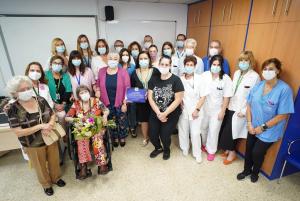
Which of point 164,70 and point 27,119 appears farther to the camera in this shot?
point 164,70

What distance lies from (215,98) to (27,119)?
2.34 meters

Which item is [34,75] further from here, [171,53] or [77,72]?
[171,53]

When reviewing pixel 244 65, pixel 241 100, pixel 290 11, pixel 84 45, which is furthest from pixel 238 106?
pixel 84 45

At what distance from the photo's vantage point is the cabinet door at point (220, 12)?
3186 millimetres

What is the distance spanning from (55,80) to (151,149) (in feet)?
6.19

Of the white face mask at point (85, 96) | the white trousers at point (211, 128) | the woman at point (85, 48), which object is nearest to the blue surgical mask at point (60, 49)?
the woman at point (85, 48)

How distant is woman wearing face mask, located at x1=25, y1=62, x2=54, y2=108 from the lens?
7.86ft

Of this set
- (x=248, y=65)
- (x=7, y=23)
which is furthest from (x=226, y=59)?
(x=7, y=23)

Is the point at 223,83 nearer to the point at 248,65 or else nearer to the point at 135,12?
the point at 248,65

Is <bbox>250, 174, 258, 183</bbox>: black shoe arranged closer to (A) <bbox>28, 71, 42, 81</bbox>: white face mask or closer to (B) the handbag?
(B) the handbag

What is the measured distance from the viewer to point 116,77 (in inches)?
111

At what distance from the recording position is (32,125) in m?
1.98

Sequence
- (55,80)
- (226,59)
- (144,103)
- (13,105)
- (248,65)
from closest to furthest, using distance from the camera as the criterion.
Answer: (13,105) → (248,65) → (55,80) → (144,103) → (226,59)

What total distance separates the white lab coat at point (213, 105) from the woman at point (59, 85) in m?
2.04
